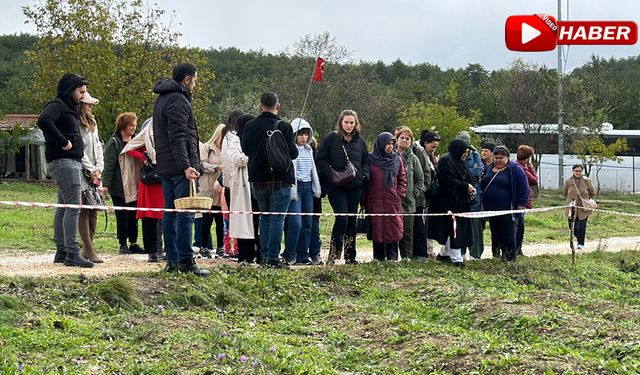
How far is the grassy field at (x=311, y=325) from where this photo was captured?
6.89 m

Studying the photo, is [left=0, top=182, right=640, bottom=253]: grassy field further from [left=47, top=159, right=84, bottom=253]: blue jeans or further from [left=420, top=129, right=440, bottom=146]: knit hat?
[left=420, top=129, right=440, bottom=146]: knit hat

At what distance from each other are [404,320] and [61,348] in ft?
10.0

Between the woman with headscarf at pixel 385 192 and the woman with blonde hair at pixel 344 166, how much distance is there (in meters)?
0.21

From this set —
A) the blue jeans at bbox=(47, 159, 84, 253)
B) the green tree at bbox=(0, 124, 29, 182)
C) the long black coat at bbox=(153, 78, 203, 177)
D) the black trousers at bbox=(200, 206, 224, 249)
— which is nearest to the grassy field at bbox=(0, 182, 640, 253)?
the black trousers at bbox=(200, 206, 224, 249)

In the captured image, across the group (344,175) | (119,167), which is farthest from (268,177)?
(119,167)

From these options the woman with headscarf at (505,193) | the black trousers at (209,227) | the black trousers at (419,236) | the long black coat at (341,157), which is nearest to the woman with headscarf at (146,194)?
the black trousers at (209,227)

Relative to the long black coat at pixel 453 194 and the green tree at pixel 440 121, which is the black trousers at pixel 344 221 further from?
the green tree at pixel 440 121

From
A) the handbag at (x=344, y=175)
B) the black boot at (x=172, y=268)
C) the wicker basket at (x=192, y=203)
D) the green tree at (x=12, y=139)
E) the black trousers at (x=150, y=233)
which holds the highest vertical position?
the green tree at (x=12, y=139)

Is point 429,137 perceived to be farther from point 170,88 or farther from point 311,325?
point 311,325

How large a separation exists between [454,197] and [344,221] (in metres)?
1.67

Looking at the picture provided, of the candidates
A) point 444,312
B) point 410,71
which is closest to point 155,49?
point 444,312

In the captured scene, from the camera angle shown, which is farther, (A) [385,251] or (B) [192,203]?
(A) [385,251]

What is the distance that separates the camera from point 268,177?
11367 millimetres

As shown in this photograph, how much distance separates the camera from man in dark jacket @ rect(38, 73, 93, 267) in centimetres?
1051
